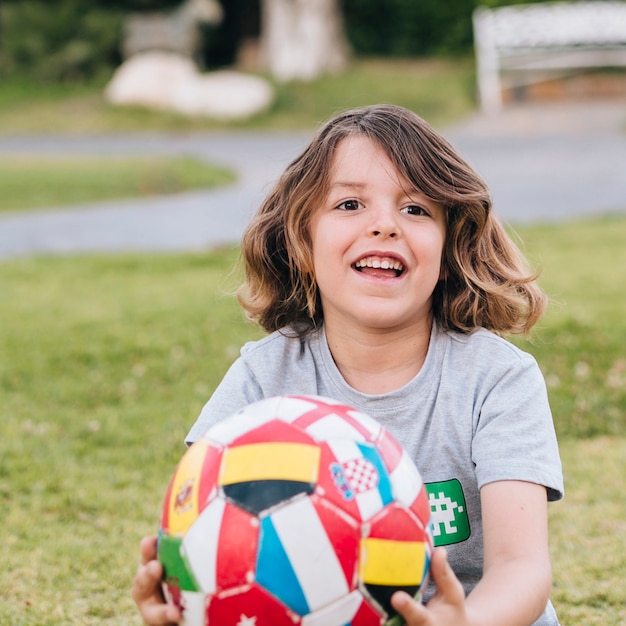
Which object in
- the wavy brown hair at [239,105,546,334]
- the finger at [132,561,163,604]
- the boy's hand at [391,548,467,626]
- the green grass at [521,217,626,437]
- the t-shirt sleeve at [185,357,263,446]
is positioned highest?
the wavy brown hair at [239,105,546,334]

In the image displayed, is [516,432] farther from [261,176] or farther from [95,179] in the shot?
[95,179]

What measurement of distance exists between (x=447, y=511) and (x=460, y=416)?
23 centimetres

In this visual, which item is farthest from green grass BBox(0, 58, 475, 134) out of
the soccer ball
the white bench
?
the soccer ball

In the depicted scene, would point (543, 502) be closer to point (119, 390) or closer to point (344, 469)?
point (344, 469)

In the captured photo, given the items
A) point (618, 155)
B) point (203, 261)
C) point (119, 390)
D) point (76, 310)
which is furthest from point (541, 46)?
point (119, 390)

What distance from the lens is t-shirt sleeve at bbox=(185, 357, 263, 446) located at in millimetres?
2596

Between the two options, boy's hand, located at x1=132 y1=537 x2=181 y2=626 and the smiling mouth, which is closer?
boy's hand, located at x1=132 y1=537 x2=181 y2=626

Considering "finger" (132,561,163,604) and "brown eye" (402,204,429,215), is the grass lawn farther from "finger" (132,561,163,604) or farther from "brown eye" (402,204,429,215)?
"finger" (132,561,163,604)

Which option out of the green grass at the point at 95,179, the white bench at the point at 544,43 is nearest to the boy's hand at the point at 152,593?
the green grass at the point at 95,179

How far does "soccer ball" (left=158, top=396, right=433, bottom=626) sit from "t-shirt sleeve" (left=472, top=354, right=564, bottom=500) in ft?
1.07

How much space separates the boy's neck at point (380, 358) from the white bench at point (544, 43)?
17067 mm

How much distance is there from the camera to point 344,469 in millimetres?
2039

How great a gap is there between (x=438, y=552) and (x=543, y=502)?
0.41m

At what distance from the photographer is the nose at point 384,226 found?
249 cm
